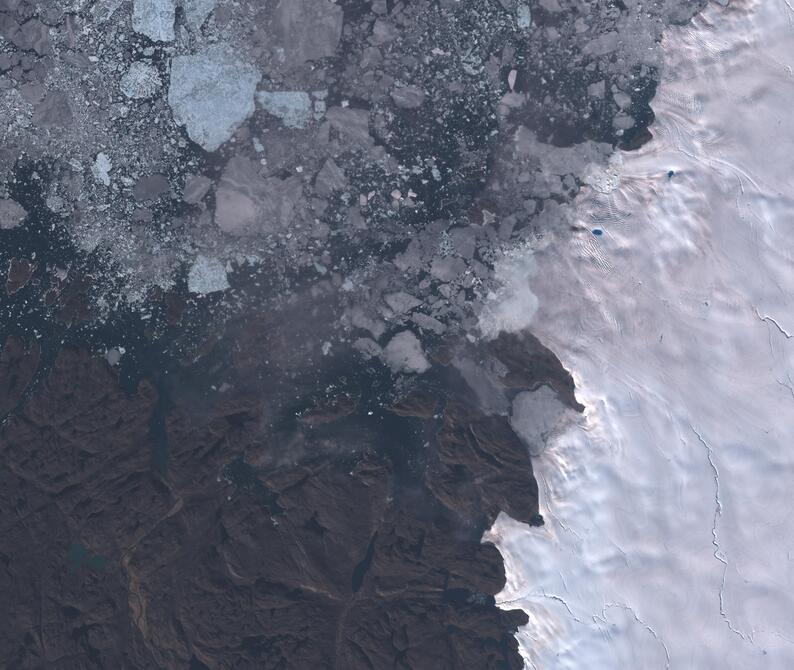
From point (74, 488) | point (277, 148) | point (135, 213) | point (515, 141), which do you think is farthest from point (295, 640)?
point (515, 141)

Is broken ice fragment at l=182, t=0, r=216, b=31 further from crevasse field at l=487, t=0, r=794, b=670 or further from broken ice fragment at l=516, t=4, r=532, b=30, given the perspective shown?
crevasse field at l=487, t=0, r=794, b=670

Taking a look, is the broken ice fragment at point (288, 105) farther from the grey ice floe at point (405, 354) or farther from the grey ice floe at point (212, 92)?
the grey ice floe at point (405, 354)

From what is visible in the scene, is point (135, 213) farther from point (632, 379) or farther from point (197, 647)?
point (632, 379)

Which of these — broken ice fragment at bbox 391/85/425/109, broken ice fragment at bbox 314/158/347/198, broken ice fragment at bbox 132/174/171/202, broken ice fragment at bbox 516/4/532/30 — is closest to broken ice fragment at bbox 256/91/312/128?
broken ice fragment at bbox 314/158/347/198

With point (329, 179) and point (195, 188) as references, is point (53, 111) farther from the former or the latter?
point (329, 179)

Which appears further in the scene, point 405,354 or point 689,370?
point 405,354

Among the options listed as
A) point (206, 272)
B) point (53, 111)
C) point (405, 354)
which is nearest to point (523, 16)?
point (405, 354)
